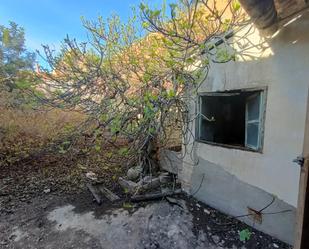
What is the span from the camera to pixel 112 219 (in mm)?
3521

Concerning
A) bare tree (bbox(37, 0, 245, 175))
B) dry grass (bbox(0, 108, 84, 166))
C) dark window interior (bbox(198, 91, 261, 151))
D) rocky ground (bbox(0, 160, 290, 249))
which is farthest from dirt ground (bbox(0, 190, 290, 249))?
dry grass (bbox(0, 108, 84, 166))

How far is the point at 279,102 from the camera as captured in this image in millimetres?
2887

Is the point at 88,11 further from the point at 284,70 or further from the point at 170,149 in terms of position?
the point at 284,70

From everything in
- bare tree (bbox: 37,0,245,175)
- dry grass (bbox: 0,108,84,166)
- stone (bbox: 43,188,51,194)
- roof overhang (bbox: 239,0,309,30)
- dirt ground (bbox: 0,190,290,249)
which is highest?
roof overhang (bbox: 239,0,309,30)

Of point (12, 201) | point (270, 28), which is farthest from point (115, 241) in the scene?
point (270, 28)

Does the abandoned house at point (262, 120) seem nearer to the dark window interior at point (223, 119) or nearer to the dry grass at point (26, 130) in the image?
the dark window interior at point (223, 119)

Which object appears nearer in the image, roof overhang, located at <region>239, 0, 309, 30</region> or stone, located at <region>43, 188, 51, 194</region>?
roof overhang, located at <region>239, 0, 309, 30</region>

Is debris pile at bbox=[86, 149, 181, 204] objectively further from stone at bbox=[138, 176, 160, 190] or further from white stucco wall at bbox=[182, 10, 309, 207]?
white stucco wall at bbox=[182, 10, 309, 207]

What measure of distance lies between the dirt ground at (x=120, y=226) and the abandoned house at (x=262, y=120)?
1.09ft

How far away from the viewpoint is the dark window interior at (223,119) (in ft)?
13.4

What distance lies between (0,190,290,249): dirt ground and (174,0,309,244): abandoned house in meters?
0.33

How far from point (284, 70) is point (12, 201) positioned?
474cm

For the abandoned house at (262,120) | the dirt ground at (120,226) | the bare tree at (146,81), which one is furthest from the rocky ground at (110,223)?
the bare tree at (146,81)

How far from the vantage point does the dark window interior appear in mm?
4070
